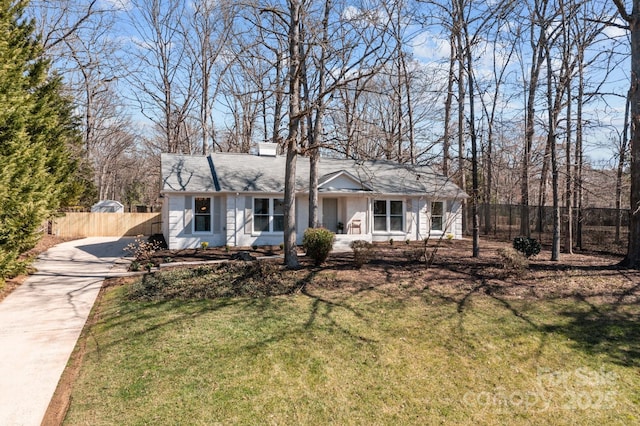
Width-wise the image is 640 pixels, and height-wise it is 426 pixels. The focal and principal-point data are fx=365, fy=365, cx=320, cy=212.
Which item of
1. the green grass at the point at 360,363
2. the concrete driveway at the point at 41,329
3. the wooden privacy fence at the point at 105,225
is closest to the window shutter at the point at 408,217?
the green grass at the point at 360,363

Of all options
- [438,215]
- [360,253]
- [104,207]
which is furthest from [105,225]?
[438,215]

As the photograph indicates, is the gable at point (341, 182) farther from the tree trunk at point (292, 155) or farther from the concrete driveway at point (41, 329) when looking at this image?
the concrete driveway at point (41, 329)

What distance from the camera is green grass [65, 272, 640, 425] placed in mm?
4352

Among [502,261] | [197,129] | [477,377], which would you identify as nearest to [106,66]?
[197,129]

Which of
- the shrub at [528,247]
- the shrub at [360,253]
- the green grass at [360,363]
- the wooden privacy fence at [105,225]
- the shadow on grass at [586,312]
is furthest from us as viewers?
the wooden privacy fence at [105,225]

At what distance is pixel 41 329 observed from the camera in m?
6.61

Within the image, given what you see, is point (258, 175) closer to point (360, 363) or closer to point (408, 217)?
point (408, 217)

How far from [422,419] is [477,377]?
1.34 metres

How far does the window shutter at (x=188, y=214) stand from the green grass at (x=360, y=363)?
7.24 metres

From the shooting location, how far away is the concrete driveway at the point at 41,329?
4445mm

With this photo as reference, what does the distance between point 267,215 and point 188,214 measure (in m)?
3.22

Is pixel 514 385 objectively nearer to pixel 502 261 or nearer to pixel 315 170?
pixel 502 261

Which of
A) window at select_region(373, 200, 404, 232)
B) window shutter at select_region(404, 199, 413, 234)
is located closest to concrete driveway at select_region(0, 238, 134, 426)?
window at select_region(373, 200, 404, 232)

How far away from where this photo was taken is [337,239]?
15.5 metres
